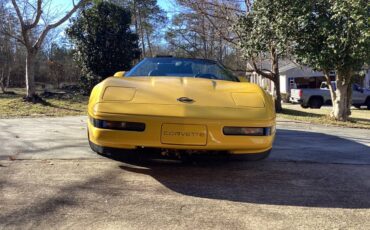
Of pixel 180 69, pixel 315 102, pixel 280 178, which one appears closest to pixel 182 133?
pixel 280 178

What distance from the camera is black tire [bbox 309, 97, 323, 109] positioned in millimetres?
24062

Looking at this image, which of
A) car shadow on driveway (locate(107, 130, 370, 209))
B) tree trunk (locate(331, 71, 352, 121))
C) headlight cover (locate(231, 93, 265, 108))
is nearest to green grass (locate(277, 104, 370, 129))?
tree trunk (locate(331, 71, 352, 121))

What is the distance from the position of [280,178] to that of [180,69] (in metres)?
1.93

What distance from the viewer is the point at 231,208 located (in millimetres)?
3420

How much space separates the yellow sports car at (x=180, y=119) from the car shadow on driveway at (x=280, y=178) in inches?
12.6

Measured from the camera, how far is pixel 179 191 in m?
3.82

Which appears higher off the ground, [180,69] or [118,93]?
[180,69]

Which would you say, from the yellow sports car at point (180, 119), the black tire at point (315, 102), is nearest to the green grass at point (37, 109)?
the yellow sports car at point (180, 119)

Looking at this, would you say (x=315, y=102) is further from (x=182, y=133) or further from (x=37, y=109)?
(x=182, y=133)

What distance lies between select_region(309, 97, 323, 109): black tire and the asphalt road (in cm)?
1894

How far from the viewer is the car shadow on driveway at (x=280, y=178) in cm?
374

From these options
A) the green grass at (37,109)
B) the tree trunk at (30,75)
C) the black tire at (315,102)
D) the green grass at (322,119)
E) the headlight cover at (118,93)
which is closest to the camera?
the headlight cover at (118,93)

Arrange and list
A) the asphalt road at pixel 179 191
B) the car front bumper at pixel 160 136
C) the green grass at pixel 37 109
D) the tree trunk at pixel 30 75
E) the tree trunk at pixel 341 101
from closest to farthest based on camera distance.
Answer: the asphalt road at pixel 179 191 → the car front bumper at pixel 160 136 → the green grass at pixel 37 109 → the tree trunk at pixel 341 101 → the tree trunk at pixel 30 75

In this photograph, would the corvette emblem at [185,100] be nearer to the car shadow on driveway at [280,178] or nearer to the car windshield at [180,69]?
the car shadow on driveway at [280,178]
